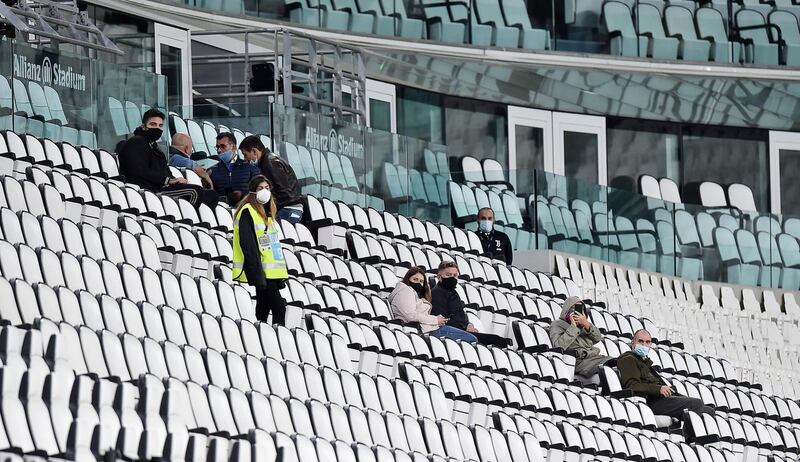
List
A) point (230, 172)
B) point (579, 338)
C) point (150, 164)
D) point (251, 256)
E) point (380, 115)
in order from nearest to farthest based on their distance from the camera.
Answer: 1. point (251, 256)
2. point (150, 164)
3. point (230, 172)
4. point (579, 338)
5. point (380, 115)

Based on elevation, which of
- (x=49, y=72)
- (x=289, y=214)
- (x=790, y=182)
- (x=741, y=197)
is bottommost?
(x=741, y=197)

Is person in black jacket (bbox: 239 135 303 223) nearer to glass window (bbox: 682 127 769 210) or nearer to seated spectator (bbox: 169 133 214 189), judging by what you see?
seated spectator (bbox: 169 133 214 189)

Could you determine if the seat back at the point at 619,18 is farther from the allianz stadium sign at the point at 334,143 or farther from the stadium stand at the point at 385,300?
the allianz stadium sign at the point at 334,143

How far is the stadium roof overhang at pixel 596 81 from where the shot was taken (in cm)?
2197

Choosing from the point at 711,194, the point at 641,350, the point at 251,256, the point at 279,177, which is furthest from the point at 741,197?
the point at 251,256

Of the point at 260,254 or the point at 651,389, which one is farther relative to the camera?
the point at 651,389

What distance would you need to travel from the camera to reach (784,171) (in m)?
24.6

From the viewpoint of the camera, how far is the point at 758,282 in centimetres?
1961

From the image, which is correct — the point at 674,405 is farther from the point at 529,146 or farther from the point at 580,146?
the point at 580,146

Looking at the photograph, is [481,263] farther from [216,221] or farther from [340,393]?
[340,393]

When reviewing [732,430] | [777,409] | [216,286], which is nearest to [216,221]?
[216,286]

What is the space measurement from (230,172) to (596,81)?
10503 mm

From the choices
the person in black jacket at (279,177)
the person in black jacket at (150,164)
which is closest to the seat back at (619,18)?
the person in black jacket at (279,177)

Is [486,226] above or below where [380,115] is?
below
